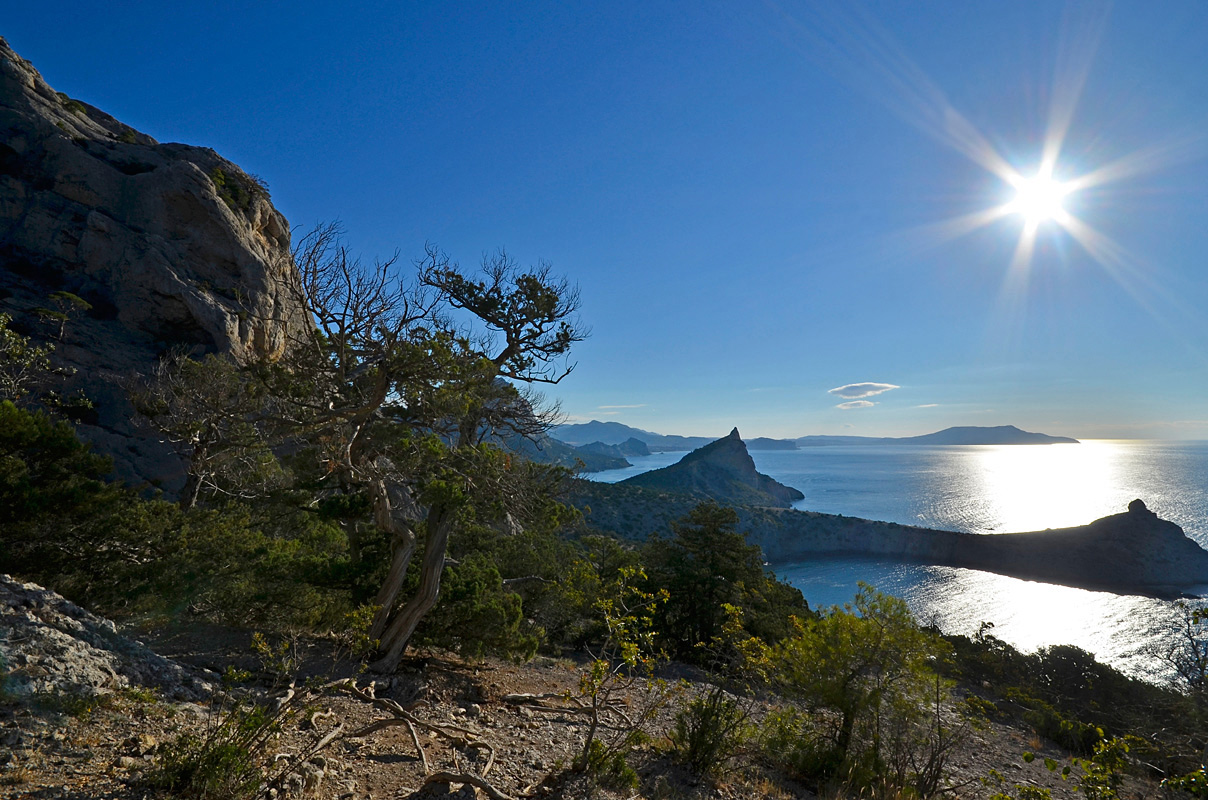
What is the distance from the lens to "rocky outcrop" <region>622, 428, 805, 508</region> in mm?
86500

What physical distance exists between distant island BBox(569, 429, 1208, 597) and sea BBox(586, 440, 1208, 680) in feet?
8.43

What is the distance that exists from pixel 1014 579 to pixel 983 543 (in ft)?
21.9

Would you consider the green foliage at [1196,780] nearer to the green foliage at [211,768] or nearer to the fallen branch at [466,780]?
the fallen branch at [466,780]

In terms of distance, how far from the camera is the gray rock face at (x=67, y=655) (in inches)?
157

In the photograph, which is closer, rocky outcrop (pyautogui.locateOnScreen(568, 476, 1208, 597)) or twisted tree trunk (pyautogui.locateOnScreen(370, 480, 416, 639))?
twisted tree trunk (pyautogui.locateOnScreen(370, 480, 416, 639))

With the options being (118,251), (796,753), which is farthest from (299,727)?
(118,251)

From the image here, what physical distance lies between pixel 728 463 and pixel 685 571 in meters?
90.2

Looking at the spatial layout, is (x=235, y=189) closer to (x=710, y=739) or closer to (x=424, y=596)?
(x=424, y=596)

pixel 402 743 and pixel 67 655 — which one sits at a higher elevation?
pixel 67 655

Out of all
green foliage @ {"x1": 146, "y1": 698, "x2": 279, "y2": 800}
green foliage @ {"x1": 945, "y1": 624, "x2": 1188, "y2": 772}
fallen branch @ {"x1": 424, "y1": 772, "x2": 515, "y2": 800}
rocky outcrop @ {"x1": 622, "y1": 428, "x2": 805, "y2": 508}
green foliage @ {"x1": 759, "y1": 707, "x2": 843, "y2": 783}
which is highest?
rocky outcrop @ {"x1": 622, "y1": 428, "x2": 805, "y2": 508}

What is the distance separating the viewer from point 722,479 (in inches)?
3725

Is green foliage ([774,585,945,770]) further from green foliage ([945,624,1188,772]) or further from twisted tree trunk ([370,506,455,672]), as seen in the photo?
green foliage ([945,624,1188,772])

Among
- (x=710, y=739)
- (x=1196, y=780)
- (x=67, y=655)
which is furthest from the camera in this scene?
(x=710, y=739)

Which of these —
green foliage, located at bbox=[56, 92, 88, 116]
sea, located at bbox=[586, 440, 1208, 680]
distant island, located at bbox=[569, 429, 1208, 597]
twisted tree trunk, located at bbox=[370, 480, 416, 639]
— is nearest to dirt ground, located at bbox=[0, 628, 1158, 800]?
twisted tree trunk, located at bbox=[370, 480, 416, 639]
